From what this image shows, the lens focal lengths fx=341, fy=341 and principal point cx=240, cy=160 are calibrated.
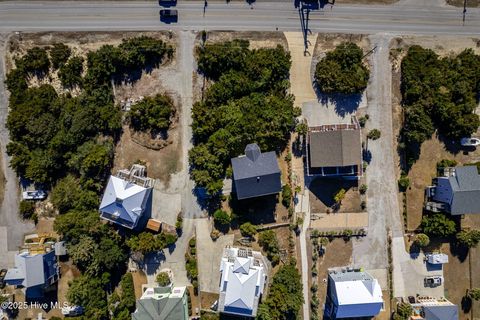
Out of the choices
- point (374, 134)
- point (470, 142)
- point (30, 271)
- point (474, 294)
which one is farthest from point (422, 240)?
point (30, 271)

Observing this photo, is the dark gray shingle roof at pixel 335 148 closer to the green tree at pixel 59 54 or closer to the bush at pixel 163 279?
the bush at pixel 163 279

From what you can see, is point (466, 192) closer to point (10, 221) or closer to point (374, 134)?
point (374, 134)

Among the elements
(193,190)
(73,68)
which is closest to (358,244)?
(193,190)

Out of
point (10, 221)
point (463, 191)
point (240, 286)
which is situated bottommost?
point (240, 286)

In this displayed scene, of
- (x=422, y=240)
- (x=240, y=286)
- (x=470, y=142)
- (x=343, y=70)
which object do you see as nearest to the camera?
(x=240, y=286)

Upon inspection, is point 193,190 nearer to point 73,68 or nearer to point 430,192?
point 73,68

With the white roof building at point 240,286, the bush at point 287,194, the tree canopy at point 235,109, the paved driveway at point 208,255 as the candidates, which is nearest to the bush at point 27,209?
the tree canopy at point 235,109
